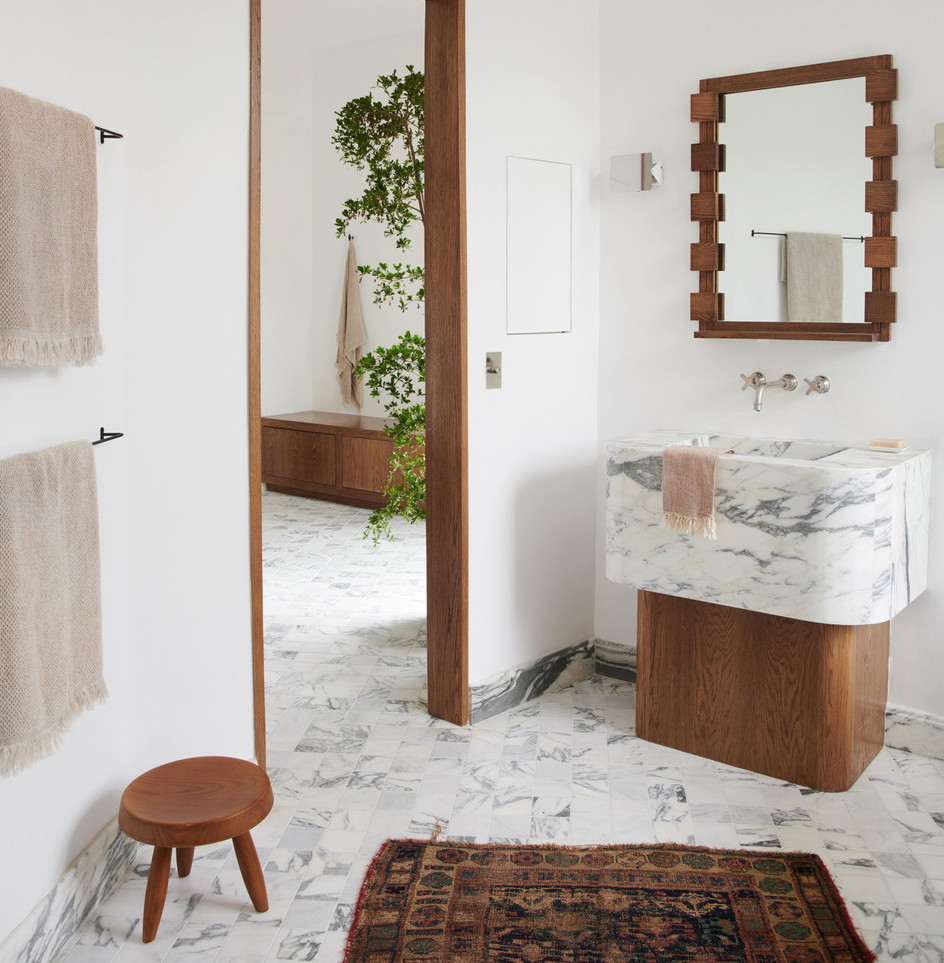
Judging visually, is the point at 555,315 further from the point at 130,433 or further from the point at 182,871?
the point at 182,871

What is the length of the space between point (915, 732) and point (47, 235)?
2.74m

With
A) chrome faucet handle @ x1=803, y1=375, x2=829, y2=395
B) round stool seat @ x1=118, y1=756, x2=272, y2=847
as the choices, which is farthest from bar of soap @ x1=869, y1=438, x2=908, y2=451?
round stool seat @ x1=118, y1=756, x2=272, y2=847

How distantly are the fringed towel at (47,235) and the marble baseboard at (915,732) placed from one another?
252 cm

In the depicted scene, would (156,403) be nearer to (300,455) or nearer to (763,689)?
(763,689)

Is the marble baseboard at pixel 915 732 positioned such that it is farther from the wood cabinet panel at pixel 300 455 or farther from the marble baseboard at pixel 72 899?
the wood cabinet panel at pixel 300 455

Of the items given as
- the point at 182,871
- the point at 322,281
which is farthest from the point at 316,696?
the point at 322,281

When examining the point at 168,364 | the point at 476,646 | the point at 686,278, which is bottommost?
the point at 476,646

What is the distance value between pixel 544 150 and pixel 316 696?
1.99 metres

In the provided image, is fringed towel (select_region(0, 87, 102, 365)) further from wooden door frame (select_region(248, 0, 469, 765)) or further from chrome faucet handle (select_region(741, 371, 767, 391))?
chrome faucet handle (select_region(741, 371, 767, 391))

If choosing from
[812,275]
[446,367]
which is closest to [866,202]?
[812,275]

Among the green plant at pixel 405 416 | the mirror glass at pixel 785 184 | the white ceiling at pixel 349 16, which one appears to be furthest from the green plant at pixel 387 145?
the white ceiling at pixel 349 16

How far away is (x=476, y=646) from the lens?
344 cm

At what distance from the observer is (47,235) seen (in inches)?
74.8

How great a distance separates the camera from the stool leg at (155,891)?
2215 mm
